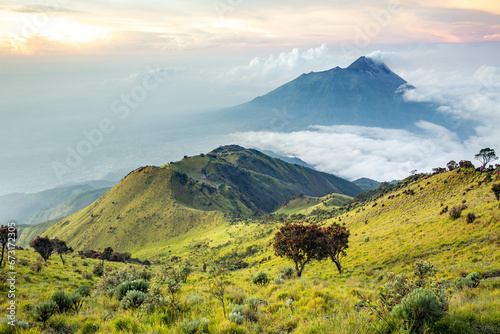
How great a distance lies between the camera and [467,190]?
127 ft

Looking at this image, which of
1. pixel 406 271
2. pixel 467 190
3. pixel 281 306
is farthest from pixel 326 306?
pixel 467 190

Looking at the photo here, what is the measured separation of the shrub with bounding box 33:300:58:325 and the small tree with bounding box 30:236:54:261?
33.6 meters

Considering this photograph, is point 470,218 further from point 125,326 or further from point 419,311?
point 125,326

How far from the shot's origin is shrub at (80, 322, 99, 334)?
24.7 ft

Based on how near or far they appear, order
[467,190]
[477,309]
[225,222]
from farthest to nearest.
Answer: [225,222]
[467,190]
[477,309]

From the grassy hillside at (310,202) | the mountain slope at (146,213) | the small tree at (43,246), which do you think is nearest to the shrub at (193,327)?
the small tree at (43,246)

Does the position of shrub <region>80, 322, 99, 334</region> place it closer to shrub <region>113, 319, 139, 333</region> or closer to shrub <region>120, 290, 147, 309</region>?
shrub <region>113, 319, 139, 333</region>

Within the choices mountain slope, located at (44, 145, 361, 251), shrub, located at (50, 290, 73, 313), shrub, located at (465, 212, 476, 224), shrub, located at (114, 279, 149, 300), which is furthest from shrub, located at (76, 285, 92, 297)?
mountain slope, located at (44, 145, 361, 251)

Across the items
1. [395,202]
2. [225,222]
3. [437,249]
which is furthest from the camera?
[225,222]

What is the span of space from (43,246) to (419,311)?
4571 cm

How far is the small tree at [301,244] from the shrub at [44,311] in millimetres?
22374

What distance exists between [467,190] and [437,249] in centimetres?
2255

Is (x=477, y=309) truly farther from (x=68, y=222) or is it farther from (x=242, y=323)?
(x=68, y=222)

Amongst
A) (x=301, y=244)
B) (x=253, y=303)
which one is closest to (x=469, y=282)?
(x=253, y=303)
